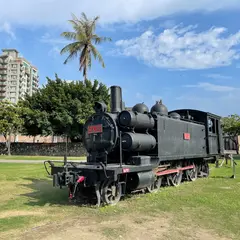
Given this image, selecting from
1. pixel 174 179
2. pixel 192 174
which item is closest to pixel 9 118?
pixel 192 174

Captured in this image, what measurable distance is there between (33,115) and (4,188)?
19.2 metres

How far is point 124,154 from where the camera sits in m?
8.77

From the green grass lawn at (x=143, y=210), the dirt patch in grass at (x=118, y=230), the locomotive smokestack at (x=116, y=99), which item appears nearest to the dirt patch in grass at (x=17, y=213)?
the green grass lawn at (x=143, y=210)

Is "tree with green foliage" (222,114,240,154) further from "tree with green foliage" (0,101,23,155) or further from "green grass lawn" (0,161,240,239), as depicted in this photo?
"green grass lawn" (0,161,240,239)

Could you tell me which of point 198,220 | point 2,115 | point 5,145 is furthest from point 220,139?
point 5,145

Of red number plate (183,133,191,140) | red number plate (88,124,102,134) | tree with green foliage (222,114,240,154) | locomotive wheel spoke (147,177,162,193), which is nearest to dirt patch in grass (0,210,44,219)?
red number plate (88,124,102,134)

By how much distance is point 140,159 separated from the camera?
7.96 metres

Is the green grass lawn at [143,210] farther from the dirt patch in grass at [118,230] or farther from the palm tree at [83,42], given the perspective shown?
the palm tree at [83,42]

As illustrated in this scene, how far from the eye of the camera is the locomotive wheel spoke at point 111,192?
735cm

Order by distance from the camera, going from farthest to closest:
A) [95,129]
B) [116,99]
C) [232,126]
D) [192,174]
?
1. [232,126]
2. [192,174]
3. [116,99]
4. [95,129]

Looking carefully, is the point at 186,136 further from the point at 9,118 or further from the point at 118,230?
the point at 9,118

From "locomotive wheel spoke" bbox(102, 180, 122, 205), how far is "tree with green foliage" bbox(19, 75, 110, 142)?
20.4 m

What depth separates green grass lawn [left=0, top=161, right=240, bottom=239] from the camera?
5.47 m

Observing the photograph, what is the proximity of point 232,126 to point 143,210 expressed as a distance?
34505 millimetres
